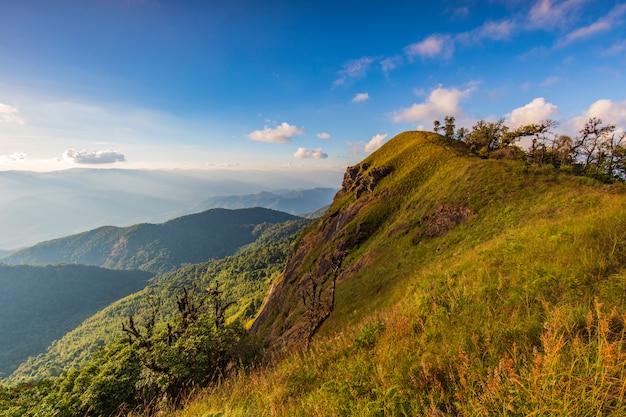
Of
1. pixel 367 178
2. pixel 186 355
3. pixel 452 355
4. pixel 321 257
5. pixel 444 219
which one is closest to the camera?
pixel 452 355

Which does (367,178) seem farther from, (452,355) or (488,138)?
(452,355)

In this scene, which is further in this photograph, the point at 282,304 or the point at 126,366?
the point at 282,304

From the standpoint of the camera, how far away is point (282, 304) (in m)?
66.1

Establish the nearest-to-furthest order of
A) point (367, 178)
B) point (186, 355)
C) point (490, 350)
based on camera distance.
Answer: point (490, 350) < point (186, 355) < point (367, 178)

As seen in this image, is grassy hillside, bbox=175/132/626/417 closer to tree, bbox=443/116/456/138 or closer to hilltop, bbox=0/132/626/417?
hilltop, bbox=0/132/626/417

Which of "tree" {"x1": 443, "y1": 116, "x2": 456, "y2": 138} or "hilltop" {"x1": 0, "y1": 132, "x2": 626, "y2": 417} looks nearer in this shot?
"hilltop" {"x1": 0, "y1": 132, "x2": 626, "y2": 417}

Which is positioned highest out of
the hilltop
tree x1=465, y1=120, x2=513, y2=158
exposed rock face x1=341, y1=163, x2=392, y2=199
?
tree x1=465, y1=120, x2=513, y2=158

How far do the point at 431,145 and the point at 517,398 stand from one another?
250ft

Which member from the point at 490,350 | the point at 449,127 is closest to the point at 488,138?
the point at 449,127

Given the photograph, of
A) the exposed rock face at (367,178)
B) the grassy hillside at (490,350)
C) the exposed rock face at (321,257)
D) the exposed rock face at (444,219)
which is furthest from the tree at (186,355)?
the exposed rock face at (367,178)

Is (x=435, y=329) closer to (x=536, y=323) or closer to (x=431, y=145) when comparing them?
(x=536, y=323)

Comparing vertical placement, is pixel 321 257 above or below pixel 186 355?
below

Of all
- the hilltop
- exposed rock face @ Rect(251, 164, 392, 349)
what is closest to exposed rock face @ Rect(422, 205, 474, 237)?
exposed rock face @ Rect(251, 164, 392, 349)

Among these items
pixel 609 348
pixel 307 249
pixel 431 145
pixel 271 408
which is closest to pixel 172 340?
pixel 271 408
